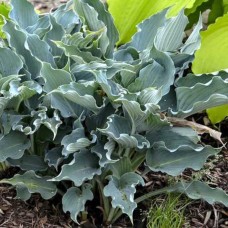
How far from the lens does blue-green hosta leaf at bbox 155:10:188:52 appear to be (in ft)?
7.50

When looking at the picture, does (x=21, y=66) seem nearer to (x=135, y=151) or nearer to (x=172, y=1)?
(x=135, y=151)

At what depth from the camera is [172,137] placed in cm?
229

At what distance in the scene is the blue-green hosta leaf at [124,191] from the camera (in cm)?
209

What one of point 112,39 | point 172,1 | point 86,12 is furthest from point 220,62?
point 86,12

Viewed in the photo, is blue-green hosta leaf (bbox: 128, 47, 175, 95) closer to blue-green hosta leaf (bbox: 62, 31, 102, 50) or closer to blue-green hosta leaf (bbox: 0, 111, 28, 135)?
blue-green hosta leaf (bbox: 62, 31, 102, 50)

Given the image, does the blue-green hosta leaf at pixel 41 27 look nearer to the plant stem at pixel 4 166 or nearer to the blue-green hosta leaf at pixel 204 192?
the plant stem at pixel 4 166

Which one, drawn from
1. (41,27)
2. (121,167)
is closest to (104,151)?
(121,167)

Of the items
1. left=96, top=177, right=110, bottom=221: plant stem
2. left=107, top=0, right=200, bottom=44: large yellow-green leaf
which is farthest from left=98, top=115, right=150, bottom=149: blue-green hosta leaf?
left=107, top=0, right=200, bottom=44: large yellow-green leaf

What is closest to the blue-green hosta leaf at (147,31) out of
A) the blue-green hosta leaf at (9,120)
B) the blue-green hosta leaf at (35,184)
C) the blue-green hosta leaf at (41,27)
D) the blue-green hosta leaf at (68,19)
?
the blue-green hosta leaf at (68,19)

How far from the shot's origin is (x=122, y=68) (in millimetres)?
2227

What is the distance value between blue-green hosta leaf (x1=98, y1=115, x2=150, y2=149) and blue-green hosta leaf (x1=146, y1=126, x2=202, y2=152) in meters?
0.09

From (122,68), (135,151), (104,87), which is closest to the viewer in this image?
(104,87)

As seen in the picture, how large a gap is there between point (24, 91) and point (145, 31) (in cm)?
61

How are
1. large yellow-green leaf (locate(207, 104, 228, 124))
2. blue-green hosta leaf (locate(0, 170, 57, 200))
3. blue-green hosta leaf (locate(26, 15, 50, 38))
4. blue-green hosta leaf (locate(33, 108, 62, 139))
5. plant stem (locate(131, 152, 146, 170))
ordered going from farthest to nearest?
large yellow-green leaf (locate(207, 104, 228, 124))
blue-green hosta leaf (locate(26, 15, 50, 38))
plant stem (locate(131, 152, 146, 170))
blue-green hosta leaf (locate(0, 170, 57, 200))
blue-green hosta leaf (locate(33, 108, 62, 139))
